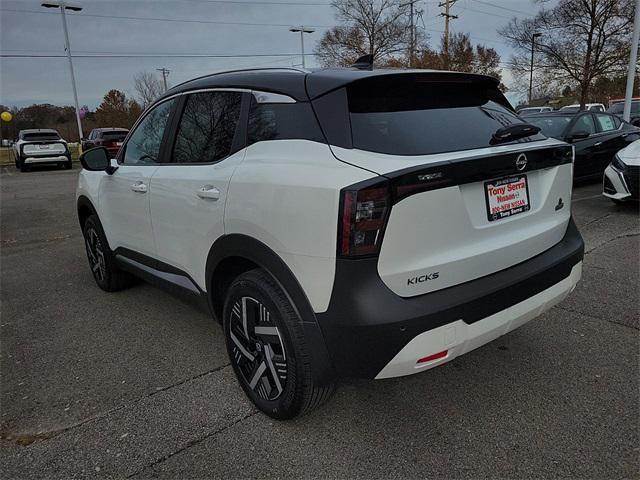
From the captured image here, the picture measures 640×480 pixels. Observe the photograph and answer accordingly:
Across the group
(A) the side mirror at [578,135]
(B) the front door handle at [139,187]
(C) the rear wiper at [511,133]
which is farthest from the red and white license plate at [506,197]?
(A) the side mirror at [578,135]

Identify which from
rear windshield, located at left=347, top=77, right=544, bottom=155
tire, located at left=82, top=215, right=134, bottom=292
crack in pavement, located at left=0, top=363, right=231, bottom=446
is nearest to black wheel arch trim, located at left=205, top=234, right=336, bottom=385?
rear windshield, located at left=347, top=77, right=544, bottom=155

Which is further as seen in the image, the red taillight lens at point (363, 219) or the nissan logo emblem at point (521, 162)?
the nissan logo emblem at point (521, 162)

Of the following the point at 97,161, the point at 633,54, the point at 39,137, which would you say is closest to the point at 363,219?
the point at 97,161

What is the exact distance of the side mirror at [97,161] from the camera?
3.87m

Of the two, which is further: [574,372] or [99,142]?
[99,142]

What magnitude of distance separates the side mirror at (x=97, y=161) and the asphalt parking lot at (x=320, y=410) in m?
1.20

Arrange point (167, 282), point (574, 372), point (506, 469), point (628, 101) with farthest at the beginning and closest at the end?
point (628, 101)
point (167, 282)
point (574, 372)
point (506, 469)

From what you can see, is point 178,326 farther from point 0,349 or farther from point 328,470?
point 328,470

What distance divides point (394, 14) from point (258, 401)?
1454 inches

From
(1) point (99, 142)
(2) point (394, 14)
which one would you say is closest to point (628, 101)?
(1) point (99, 142)

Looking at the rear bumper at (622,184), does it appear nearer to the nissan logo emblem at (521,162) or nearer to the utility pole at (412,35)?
the nissan logo emblem at (521,162)

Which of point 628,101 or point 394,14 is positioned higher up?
point 394,14

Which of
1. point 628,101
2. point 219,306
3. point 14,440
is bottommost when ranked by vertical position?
point 14,440

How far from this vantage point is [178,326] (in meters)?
A: 3.79
